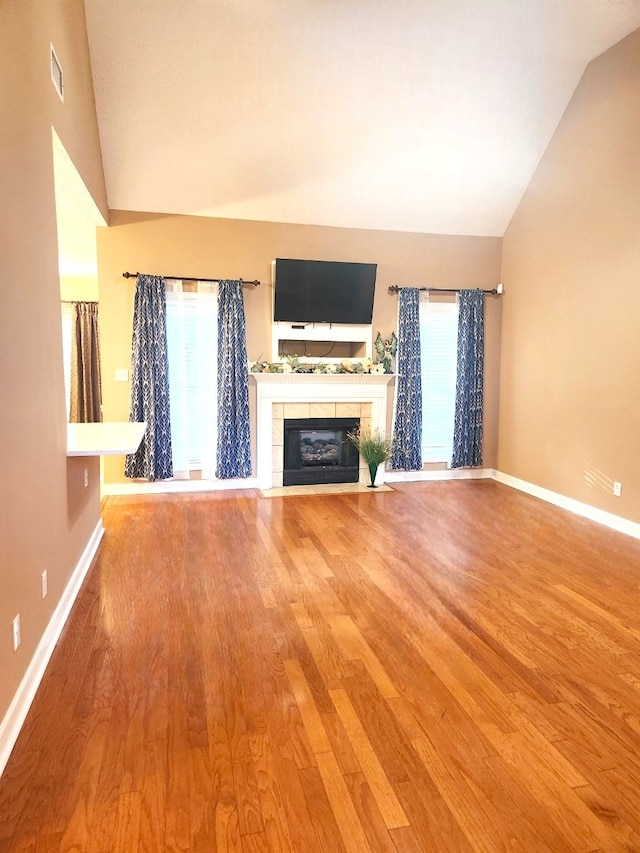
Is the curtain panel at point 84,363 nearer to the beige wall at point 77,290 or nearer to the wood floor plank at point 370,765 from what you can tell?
the beige wall at point 77,290

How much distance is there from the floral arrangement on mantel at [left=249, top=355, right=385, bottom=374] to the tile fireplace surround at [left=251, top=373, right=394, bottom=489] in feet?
0.26

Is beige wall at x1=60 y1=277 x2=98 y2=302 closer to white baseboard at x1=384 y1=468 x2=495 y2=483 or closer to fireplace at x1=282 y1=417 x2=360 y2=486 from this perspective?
fireplace at x1=282 y1=417 x2=360 y2=486

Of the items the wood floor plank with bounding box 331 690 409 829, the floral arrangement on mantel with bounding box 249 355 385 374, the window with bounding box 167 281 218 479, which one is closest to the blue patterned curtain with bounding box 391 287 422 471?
the floral arrangement on mantel with bounding box 249 355 385 374

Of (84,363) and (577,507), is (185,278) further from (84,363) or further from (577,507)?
(577,507)

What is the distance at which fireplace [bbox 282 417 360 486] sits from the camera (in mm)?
6043

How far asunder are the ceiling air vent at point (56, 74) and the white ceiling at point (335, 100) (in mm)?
1286

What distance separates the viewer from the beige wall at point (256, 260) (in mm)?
5422

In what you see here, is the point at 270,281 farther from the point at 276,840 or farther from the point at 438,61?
the point at 276,840

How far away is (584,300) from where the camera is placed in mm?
4926

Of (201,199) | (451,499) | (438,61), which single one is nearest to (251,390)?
(201,199)

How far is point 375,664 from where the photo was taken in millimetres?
2430

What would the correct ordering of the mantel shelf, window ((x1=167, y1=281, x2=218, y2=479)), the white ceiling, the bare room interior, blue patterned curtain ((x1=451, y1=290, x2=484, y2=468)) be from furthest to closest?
blue patterned curtain ((x1=451, y1=290, x2=484, y2=468)), the mantel shelf, window ((x1=167, y1=281, x2=218, y2=479)), the white ceiling, the bare room interior

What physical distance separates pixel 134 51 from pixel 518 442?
17.4 feet

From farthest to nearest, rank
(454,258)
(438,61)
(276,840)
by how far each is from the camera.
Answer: (454,258), (438,61), (276,840)
